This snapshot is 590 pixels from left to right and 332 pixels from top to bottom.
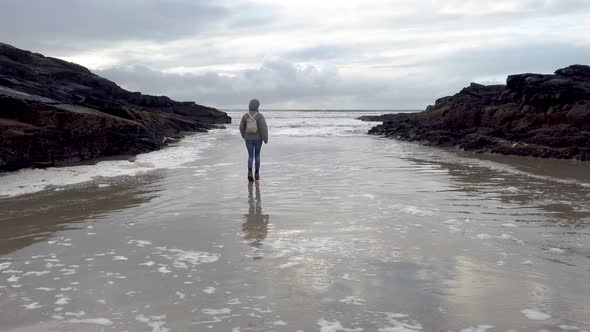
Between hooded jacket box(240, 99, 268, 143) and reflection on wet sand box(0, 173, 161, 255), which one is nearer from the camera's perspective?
reflection on wet sand box(0, 173, 161, 255)

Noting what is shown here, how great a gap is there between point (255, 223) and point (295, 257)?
169 cm

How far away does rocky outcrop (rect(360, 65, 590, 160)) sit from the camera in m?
16.9

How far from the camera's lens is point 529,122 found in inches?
789

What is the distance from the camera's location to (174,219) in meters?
6.67

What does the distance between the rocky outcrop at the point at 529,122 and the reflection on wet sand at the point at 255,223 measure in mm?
11927

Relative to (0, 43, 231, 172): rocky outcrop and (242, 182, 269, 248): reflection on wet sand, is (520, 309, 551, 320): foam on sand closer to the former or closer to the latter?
(242, 182, 269, 248): reflection on wet sand

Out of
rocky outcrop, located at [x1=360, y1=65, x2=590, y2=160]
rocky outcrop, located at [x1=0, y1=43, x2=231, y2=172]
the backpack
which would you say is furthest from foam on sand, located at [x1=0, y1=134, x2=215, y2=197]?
rocky outcrop, located at [x1=360, y1=65, x2=590, y2=160]

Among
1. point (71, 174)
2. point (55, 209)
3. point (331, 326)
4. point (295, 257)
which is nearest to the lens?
point (331, 326)

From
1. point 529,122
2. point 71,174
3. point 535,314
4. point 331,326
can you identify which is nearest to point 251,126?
point 71,174

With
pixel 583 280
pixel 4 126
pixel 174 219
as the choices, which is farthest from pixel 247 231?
pixel 4 126

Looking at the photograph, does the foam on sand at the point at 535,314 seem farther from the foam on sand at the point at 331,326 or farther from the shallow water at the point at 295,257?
the foam on sand at the point at 331,326

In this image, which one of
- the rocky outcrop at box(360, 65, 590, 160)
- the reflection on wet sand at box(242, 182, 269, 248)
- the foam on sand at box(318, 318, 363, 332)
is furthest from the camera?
the rocky outcrop at box(360, 65, 590, 160)

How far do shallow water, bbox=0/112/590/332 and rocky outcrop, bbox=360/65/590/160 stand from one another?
305 inches

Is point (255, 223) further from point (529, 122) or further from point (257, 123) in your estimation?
point (529, 122)
